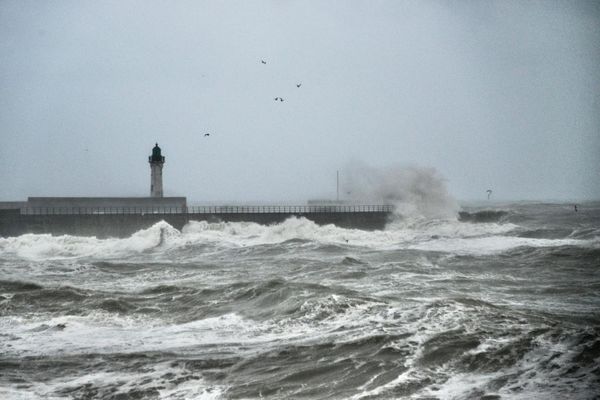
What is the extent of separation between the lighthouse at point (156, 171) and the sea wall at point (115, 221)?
914cm

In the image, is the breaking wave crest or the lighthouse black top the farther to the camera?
the lighthouse black top

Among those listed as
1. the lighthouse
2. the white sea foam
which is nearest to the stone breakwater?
the white sea foam

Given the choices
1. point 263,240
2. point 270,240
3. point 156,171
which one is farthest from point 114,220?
point 156,171

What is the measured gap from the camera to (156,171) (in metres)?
42.7

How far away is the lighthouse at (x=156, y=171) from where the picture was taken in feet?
139

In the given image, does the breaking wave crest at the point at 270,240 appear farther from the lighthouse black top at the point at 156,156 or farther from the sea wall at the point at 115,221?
the lighthouse black top at the point at 156,156

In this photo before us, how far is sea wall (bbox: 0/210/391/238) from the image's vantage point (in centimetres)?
3167

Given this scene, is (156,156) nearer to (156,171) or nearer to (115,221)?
(156,171)

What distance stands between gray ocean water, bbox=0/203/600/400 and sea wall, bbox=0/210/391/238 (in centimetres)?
1271

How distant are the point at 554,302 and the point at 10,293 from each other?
11.5m

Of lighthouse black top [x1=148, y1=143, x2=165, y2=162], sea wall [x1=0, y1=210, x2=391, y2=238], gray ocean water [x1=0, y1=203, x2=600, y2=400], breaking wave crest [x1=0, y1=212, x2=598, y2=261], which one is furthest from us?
lighthouse black top [x1=148, y1=143, x2=165, y2=162]

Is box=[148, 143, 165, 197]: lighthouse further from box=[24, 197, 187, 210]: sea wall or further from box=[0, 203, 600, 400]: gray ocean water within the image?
box=[0, 203, 600, 400]: gray ocean water

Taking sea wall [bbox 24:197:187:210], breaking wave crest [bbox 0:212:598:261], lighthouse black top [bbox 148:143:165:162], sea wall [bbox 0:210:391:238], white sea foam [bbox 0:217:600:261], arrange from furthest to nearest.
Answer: lighthouse black top [bbox 148:143:165:162] < sea wall [bbox 24:197:187:210] < sea wall [bbox 0:210:391:238] < breaking wave crest [bbox 0:212:598:261] < white sea foam [bbox 0:217:600:261]

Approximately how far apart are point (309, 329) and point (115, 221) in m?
25.3
